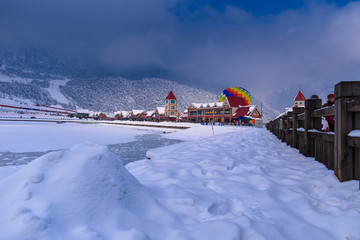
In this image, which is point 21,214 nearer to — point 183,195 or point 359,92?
point 183,195

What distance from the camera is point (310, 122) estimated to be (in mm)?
5133

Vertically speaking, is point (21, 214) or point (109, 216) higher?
point (21, 214)

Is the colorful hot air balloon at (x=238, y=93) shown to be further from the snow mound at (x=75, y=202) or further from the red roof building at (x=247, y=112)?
the snow mound at (x=75, y=202)

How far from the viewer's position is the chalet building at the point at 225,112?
44281 mm

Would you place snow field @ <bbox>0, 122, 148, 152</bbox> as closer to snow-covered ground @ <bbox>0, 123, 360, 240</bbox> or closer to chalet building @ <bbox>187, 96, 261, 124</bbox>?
snow-covered ground @ <bbox>0, 123, 360, 240</bbox>

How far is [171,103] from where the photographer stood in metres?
65.8

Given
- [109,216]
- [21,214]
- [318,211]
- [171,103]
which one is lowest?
[318,211]

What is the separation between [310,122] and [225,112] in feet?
144

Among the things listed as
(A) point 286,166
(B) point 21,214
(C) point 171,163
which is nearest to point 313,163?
(A) point 286,166

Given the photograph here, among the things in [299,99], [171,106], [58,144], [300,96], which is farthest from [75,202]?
[300,96]

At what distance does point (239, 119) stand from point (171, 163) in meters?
42.1

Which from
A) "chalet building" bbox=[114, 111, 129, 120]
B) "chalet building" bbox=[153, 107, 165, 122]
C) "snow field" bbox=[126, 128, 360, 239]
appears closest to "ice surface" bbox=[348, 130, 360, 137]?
"snow field" bbox=[126, 128, 360, 239]

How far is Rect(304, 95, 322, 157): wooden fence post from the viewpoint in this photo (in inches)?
198

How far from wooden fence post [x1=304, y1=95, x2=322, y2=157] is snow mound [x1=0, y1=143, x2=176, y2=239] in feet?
15.7
